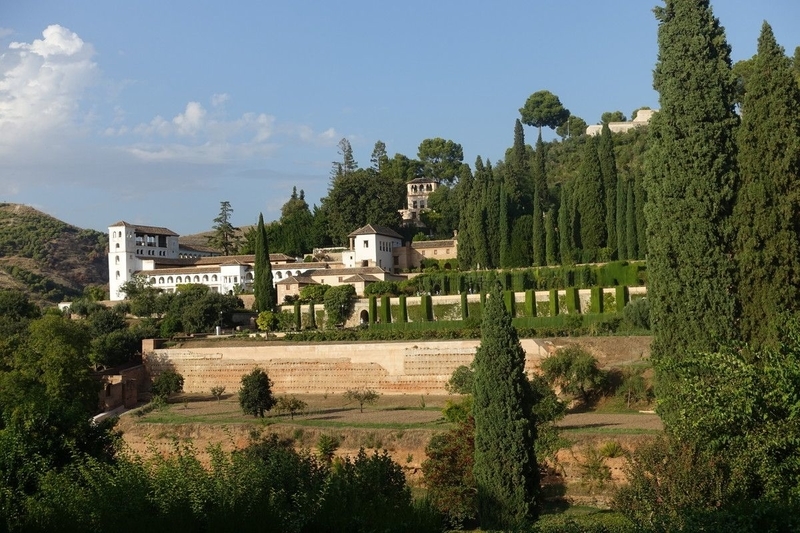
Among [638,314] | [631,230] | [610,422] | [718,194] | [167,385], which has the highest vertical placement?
[631,230]

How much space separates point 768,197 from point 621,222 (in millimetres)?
29722

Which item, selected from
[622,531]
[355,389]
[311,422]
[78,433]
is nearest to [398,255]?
[355,389]

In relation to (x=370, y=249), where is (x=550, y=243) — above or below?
below

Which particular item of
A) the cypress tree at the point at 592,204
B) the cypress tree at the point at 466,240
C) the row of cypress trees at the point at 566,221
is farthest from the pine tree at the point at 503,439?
the cypress tree at the point at 466,240

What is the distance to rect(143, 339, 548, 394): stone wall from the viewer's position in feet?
122

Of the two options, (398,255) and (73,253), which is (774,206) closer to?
(398,255)

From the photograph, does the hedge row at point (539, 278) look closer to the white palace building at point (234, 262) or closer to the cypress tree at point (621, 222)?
the cypress tree at point (621, 222)

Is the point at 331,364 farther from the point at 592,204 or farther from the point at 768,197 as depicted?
the point at 768,197

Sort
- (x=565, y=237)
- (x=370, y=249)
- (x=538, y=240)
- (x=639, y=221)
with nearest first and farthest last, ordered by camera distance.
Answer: (x=639, y=221)
(x=565, y=237)
(x=538, y=240)
(x=370, y=249)

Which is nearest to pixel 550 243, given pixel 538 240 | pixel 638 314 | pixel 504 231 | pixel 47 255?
pixel 538 240

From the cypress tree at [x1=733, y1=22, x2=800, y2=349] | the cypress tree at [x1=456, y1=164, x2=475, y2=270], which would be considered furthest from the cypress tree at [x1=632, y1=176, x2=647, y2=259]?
the cypress tree at [x1=733, y1=22, x2=800, y2=349]

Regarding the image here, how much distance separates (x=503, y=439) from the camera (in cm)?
1831

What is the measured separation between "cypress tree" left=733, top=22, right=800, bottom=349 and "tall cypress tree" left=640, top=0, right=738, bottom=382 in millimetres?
273

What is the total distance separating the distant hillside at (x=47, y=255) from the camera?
8494 centimetres
